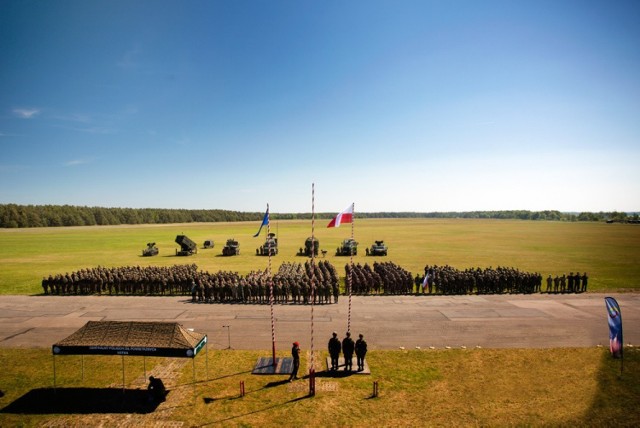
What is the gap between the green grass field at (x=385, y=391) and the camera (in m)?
9.88

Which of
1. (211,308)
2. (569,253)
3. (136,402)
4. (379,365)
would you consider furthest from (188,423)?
(569,253)

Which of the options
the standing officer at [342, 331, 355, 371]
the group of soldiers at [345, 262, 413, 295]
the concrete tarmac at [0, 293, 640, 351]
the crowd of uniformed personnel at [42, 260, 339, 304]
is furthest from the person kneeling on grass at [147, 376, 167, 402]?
the group of soldiers at [345, 262, 413, 295]

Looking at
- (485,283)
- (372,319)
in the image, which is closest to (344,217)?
(372,319)

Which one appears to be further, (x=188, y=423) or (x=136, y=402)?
(x=136, y=402)

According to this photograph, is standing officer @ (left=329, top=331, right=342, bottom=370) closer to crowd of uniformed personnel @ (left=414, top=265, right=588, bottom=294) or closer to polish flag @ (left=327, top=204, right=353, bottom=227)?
polish flag @ (left=327, top=204, right=353, bottom=227)

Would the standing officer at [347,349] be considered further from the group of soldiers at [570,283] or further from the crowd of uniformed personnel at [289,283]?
the group of soldiers at [570,283]

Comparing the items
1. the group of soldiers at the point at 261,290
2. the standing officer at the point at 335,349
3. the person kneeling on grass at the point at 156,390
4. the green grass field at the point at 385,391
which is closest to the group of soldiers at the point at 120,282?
the group of soldiers at the point at 261,290

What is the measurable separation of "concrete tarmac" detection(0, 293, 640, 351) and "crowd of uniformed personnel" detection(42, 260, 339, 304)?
3.46ft

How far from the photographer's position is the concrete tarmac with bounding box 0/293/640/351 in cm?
1591

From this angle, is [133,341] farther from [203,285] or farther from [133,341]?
[203,285]

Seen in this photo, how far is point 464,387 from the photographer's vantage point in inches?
455

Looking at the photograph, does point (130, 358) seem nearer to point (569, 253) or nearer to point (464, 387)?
point (464, 387)

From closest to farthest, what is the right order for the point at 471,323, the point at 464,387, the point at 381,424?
the point at 381,424 < the point at 464,387 < the point at 471,323

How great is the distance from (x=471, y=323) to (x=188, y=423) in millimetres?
14480
